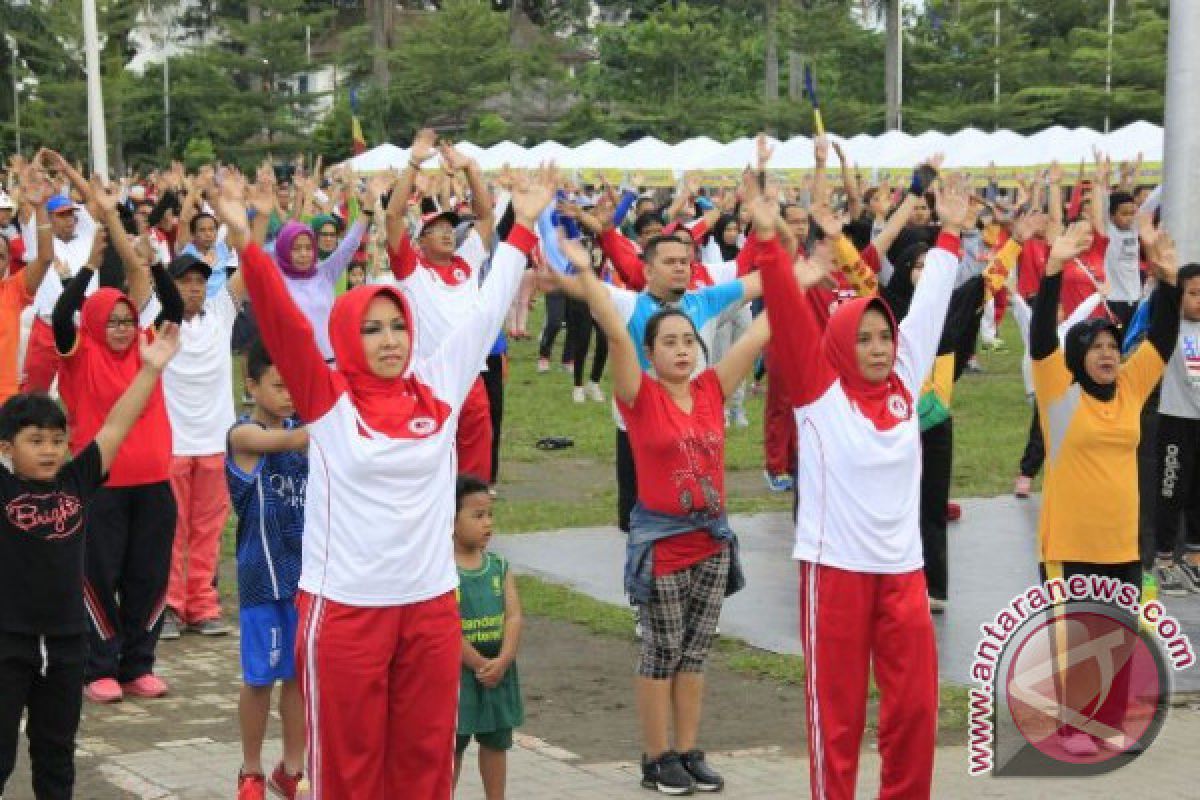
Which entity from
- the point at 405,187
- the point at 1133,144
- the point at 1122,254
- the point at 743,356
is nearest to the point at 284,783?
the point at 743,356

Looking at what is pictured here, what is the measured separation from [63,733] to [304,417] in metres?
1.61

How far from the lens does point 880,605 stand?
6.40 m

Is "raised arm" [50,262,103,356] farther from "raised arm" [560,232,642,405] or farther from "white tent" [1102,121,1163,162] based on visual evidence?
"white tent" [1102,121,1163,162]

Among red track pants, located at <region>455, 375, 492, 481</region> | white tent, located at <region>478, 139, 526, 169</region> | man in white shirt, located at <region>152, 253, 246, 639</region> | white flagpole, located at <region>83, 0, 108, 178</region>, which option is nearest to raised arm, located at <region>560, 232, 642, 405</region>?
man in white shirt, located at <region>152, 253, 246, 639</region>

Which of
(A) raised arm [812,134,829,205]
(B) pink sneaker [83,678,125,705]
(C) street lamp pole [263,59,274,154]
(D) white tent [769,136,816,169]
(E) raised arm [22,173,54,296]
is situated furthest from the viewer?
(C) street lamp pole [263,59,274,154]

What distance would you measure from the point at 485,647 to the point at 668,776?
3.25 ft

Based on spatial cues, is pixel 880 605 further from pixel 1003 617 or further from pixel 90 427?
pixel 90 427

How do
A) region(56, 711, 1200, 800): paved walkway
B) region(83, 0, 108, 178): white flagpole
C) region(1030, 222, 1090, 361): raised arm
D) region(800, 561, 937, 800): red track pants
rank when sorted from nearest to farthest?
region(800, 561, 937, 800): red track pants → region(56, 711, 1200, 800): paved walkway → region(1030, 222, 1090, 361): raised arm → region(83, 0, 108, 178): white flagpole

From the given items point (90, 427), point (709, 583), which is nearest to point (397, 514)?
point (709, 583)

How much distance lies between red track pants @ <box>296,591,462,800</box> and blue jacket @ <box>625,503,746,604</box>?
1689 mm

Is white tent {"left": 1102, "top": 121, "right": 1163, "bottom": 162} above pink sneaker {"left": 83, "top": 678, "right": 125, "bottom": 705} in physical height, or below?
above

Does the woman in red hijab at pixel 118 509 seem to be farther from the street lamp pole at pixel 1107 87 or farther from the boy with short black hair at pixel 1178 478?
the street lamp pole at pixel 1107 87

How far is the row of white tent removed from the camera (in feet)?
100

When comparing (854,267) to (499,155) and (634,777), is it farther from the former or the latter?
(499,155)
